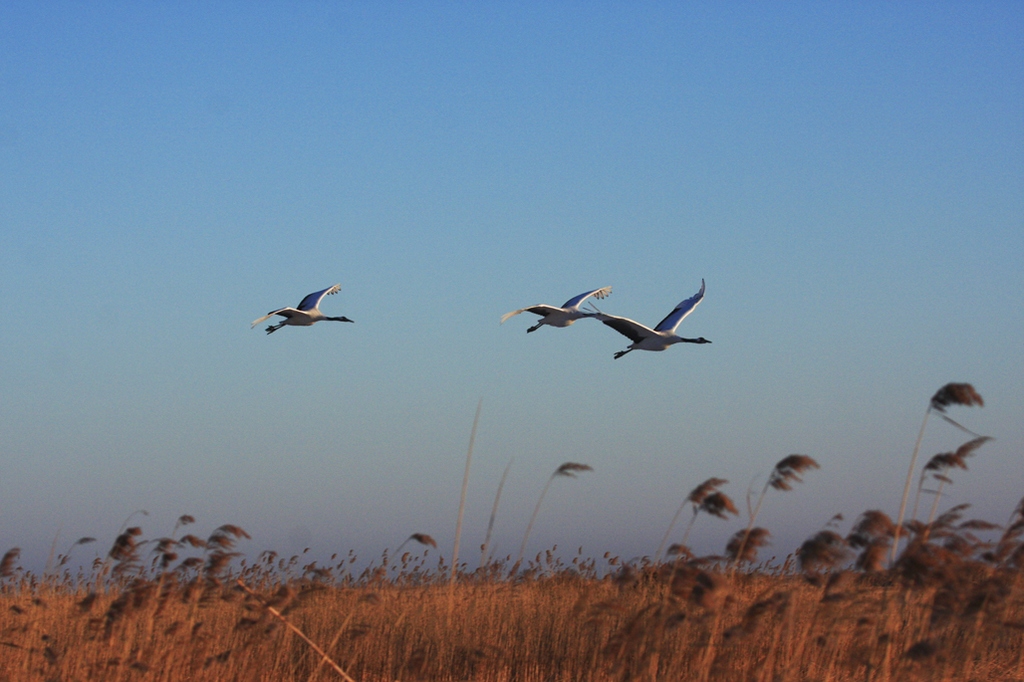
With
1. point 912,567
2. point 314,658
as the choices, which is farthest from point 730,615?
point 912,567

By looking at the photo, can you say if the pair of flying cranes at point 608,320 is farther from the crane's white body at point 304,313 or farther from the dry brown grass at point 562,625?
the dry brown grass at point 562,625

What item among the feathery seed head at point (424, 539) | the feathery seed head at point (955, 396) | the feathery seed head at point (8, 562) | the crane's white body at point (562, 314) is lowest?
the feathery seed head at point (8, 562)

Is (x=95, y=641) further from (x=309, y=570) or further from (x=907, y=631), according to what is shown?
(x=907, y=631)

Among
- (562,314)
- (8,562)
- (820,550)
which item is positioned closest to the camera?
(820,550)

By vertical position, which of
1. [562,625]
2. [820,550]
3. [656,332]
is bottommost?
[562,625]

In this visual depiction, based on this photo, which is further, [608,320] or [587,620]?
[608,320]

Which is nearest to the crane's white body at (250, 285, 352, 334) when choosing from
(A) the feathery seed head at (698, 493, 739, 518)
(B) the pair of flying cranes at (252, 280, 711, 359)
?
(B) the pair of flying cranes at (252, 280, 711, 359)

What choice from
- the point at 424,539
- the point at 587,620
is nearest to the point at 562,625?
the point at 587,620

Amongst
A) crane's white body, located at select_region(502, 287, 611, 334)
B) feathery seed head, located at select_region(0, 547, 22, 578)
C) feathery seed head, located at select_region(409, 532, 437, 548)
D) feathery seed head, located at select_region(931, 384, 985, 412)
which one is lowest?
feathery seed head, located at select_region(0, 547, 22, 578)

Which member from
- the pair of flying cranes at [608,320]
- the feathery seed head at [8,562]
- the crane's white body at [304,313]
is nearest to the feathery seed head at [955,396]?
the feathery seed head at [8,562]

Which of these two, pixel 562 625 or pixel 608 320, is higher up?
pixel 608 320

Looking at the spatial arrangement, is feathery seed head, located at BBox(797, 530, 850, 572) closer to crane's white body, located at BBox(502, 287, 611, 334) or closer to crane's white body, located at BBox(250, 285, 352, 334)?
crane's white body, located at BBox(502, 287, 611, 334)

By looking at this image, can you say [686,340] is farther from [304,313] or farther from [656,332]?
[304,313]

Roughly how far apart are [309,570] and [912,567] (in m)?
6.46
